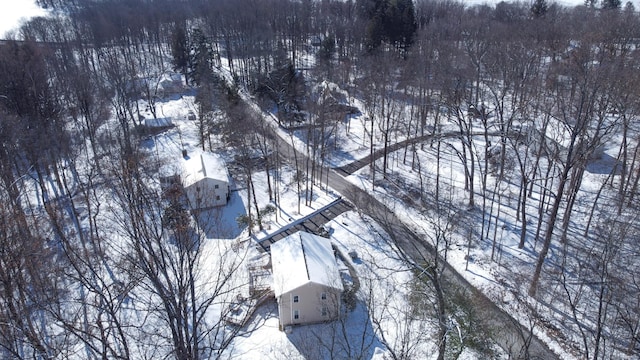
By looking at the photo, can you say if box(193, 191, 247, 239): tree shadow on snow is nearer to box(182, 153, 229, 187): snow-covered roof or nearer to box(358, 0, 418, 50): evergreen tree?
box(182, 153, 229, 187): snow-covered roof

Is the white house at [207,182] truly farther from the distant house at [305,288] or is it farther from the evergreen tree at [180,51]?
the evergreen tree at [180,51]

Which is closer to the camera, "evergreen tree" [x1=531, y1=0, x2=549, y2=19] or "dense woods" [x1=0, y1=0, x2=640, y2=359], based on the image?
"dense woods" [x1=0, y1=0, x2=640, y2=359]

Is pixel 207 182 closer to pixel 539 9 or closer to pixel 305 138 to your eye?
pixel 305 138

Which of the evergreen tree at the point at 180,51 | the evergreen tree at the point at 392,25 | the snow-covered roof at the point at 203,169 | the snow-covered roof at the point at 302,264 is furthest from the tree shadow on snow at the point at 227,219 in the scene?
the evergreen tree at the point at 392,25

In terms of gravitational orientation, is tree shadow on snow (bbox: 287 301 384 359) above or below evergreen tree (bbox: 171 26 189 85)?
below

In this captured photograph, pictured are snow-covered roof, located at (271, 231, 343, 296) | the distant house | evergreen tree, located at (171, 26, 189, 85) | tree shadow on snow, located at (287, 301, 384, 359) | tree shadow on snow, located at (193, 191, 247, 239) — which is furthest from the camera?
evergreen tree, located at (171, 26, 189, 85)

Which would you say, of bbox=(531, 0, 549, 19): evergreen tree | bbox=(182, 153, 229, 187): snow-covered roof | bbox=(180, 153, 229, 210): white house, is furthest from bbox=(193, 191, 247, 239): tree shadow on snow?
bbox=(531, 0, 549, 19): evergreen tree
